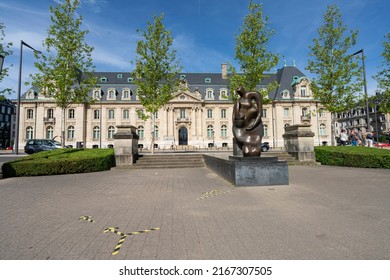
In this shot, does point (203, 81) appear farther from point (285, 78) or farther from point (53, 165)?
point (53, 165)

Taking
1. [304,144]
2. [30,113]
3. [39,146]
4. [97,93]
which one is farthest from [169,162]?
[30,113]

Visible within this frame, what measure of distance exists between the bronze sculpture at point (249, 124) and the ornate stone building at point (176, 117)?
40.9 metres

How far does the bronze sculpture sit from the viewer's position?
353 inches

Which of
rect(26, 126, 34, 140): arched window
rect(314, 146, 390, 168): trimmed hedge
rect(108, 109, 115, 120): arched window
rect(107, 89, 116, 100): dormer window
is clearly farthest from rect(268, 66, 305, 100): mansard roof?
rect(26, 126, 34, 140): arched window

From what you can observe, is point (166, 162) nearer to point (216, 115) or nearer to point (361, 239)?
point (361, 239)

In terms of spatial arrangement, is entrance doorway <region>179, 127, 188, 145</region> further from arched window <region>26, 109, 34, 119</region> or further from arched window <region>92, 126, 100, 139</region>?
arched window <region>26, 109, 34, 119</region>

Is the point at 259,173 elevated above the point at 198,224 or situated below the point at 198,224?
above

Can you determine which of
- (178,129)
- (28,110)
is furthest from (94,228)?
(28,110)

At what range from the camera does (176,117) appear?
5216 cm

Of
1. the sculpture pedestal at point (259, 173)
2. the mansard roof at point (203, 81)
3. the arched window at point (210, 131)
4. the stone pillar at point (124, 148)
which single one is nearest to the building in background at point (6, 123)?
the mansard roof at point (203, 81)

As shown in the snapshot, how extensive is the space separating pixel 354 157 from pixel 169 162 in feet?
37.4

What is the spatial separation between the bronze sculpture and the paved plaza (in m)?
2.24

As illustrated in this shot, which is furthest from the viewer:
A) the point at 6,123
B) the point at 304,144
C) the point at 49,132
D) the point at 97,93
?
the point at 6,123
